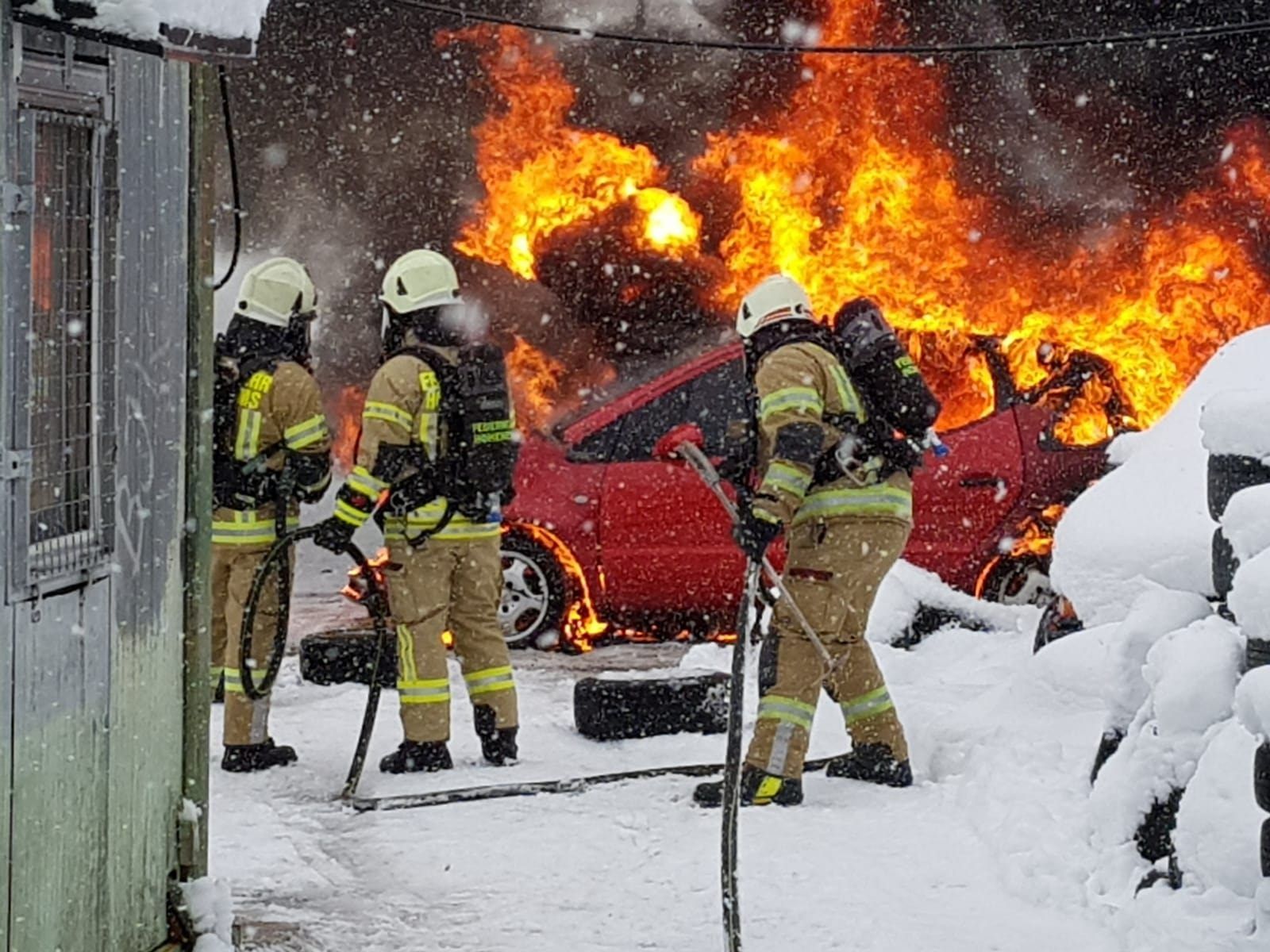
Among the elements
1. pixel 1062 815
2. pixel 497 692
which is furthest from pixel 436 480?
pixel 1062 815

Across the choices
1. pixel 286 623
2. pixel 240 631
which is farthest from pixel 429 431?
pixel 240 631

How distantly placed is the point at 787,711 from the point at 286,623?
2.07m

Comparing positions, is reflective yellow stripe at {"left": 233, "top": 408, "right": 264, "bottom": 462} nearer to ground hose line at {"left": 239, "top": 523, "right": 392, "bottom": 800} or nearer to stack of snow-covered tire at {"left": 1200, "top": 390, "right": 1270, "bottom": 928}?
ground hose line at {"left": 239, "top": 523, "right": 392, "bottom": 800}

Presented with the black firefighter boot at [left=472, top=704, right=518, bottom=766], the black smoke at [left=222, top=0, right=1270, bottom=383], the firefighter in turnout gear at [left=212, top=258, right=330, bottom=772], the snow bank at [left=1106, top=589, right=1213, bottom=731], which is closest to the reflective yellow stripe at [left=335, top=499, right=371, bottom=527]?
the firefighter in turnout gear at [left=212, top=258, right=330, bottom=772]

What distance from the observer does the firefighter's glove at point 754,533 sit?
6.86 m

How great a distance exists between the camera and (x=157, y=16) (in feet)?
14.0

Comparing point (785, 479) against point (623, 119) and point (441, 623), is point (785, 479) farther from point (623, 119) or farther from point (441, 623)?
point (623, 119)

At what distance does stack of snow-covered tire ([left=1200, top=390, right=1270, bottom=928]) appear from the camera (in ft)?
15.7

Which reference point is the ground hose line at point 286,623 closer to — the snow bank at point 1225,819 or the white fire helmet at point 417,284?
the white fire helmet at point 417,284

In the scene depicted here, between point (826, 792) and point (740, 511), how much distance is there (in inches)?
46.5

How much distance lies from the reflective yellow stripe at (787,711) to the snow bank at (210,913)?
2.50 meters

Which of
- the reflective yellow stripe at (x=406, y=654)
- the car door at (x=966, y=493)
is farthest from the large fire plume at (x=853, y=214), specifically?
the reflective yellow stripe at (x=406, y=654)

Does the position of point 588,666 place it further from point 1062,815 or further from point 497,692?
point 1062,815

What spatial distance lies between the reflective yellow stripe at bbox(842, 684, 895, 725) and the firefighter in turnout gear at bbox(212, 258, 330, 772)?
2.24m
